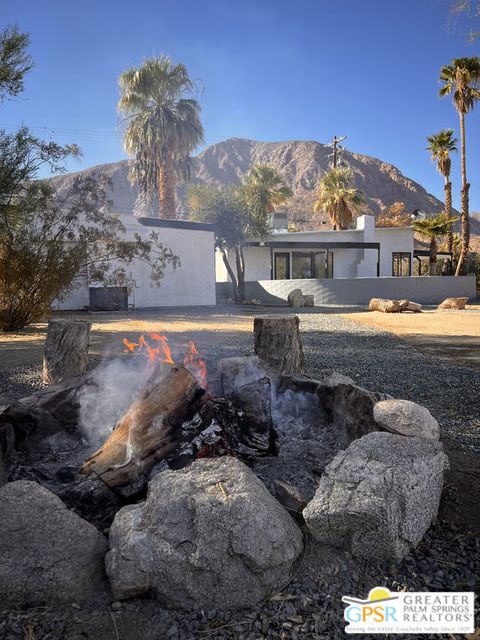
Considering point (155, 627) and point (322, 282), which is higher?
point (322, 282)

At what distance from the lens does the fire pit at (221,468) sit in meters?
1.88

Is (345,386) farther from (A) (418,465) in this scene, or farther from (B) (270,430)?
(A) (418,465)

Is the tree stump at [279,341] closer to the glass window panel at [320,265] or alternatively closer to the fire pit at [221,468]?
the fire pit at [221,468]

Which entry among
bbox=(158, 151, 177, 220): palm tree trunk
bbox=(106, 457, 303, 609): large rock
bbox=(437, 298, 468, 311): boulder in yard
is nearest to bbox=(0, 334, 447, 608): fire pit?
bbox=(106, 457, 303, 609): large rock

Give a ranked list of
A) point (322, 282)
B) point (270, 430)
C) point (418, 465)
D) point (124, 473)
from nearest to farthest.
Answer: point (418, 465), point (124, 473), point (270, 430), point (322, 282)

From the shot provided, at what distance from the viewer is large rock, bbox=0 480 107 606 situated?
1.86 m

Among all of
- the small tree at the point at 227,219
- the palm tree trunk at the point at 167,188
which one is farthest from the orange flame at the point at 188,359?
the palm tree trunk at the point at 167,188

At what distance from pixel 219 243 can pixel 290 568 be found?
901 inches

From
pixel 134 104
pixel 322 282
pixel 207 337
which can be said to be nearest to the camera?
pixel 207 337

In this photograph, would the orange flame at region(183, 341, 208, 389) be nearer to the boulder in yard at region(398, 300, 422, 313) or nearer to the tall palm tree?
the boulder in yard at region(398, 300, 422, 313)

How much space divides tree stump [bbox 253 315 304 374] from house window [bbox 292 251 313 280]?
23.6 metres

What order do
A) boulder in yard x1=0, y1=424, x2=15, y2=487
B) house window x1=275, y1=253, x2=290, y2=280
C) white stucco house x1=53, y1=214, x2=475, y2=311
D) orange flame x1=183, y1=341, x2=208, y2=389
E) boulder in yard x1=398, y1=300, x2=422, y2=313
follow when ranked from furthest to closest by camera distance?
house window x1=275, y1=253, x2=290, y2=280 → white stucco house x1=53, y1=214, x2=475, y2=311 → boulder in yard x1=398, y1=300, x2=422, y2=313 → orange flame x1=183, y1=341, x2=208, y2=389 → boulder in yard x1=0, y1=424, x2=15, y2=487

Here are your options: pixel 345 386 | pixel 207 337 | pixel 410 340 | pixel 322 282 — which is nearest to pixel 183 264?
pixel 322 282

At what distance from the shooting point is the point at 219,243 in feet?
79.6
